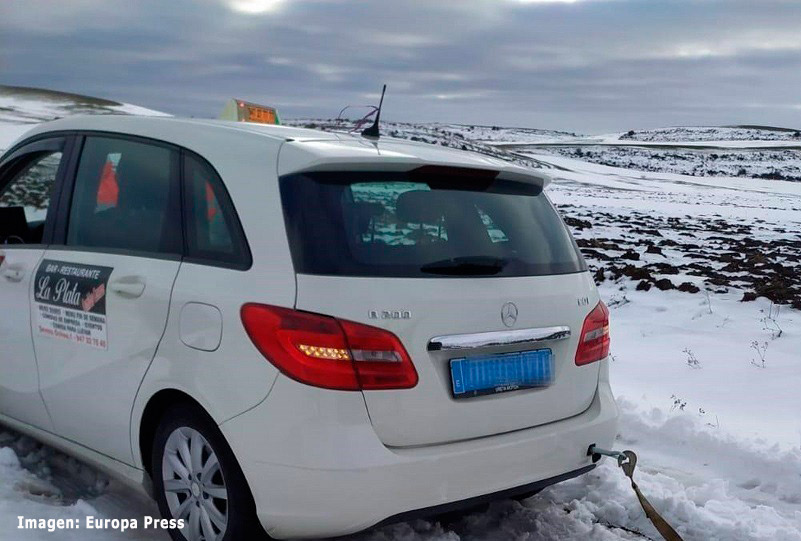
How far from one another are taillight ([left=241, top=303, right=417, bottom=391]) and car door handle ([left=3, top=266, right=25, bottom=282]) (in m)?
1.66

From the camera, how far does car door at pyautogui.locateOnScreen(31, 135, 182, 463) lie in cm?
331

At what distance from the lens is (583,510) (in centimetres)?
393

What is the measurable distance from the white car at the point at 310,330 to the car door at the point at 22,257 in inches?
2.7

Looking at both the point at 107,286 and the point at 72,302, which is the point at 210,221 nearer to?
the point at 107,286

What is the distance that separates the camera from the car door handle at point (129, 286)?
3.30m

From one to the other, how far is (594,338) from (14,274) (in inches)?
104

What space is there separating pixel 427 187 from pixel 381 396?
90cm

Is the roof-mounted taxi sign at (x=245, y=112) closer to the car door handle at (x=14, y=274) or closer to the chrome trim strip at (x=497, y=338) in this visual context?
the car door handle at (x=14, y=274)

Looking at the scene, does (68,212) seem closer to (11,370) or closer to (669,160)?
(11,370)

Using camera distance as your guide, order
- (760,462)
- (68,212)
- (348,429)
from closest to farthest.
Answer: (348,429), (68,212), (760,462)

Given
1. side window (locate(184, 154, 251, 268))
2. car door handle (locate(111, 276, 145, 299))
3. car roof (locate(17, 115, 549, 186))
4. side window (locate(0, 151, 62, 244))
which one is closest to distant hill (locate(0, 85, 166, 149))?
side window (locate(0, 151, 62, 244))

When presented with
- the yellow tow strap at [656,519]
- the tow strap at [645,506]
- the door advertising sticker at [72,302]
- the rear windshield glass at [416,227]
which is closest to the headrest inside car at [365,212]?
the rear windshield glass at [416,227]

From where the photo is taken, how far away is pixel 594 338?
3.52 m

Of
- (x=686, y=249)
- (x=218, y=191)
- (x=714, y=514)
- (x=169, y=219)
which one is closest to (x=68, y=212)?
(x=169, y=219)
